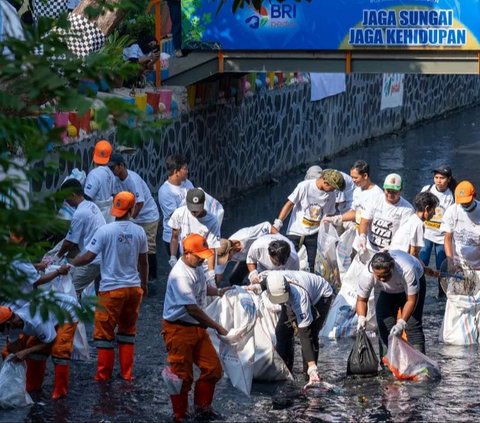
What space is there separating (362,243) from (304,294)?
122 inches

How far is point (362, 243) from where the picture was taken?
13.8 meters

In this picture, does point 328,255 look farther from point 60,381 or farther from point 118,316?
point 60,381

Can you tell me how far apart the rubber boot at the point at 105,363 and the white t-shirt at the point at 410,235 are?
3.43m

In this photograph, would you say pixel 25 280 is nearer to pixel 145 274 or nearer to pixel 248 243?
pixel 145 274

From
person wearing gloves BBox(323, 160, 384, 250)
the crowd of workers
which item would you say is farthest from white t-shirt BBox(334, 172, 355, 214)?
person wearing gloves BBox(323, 160, 384, 250)

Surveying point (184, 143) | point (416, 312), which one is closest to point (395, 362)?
point (416, 312)

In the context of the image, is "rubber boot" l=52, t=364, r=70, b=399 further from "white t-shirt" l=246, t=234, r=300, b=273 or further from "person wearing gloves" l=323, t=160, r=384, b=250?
"person wearing gloves" l=323, t=160, r=384, b=250

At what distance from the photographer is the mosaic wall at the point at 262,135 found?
19.2m

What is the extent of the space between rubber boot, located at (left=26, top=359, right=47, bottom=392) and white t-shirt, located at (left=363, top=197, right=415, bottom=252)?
14.6 feet

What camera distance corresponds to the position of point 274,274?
10.8 meters

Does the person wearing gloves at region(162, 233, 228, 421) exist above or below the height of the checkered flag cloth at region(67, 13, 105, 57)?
below

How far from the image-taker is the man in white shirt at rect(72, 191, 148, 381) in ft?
36.2

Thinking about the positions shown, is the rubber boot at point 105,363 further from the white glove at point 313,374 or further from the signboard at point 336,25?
the signboard at point 336,25

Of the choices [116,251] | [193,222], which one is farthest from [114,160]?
[116,251]
